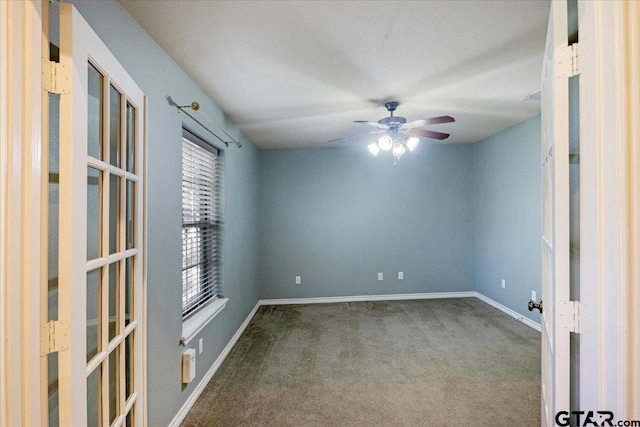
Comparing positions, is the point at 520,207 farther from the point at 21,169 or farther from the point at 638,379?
the point at 21,169

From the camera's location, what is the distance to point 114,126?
129 centimetres

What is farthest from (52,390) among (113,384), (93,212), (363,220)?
(363,220)

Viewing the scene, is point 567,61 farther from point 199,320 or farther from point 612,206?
point 199,320

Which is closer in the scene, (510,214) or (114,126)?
(114,126)

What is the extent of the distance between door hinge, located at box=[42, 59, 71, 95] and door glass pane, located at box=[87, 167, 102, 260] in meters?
0.28

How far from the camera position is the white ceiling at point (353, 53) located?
5.72 feet

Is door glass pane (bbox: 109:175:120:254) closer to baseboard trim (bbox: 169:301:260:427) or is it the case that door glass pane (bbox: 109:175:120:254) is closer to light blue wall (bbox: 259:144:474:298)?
baseboard trim (bbox: 169:301:260:427)

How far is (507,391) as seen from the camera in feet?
8.46

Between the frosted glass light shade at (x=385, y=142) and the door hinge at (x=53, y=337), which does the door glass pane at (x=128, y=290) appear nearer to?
the door hinge at (x=53, y=337)


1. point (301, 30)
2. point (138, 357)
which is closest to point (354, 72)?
point (301, 30)

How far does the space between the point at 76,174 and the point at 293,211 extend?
4.33m

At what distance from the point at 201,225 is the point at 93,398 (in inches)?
77.9

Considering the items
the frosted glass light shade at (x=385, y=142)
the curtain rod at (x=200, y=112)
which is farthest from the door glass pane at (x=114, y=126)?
the frosted glass light shade at (x=385, y=142)

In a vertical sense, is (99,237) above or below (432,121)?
below
